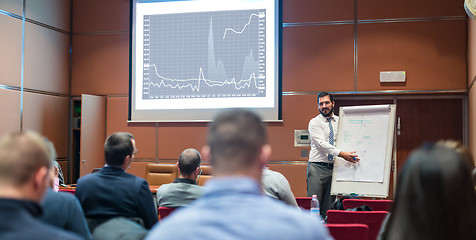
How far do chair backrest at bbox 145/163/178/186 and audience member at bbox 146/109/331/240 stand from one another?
550 cm

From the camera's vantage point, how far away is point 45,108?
709 cm

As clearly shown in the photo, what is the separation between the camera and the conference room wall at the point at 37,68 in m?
6.40

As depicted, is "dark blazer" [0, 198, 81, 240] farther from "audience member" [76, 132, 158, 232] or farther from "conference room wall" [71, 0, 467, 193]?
"conference room wall" [71, 0, 467, 193]

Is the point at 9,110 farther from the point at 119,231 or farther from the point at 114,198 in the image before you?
the point at 119,231

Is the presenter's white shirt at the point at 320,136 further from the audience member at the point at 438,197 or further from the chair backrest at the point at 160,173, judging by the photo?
the audience member at the point at 438,197

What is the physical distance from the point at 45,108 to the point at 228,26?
3.09 meters

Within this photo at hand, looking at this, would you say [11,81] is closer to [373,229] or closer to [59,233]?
[373,229]

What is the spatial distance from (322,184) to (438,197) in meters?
4.17

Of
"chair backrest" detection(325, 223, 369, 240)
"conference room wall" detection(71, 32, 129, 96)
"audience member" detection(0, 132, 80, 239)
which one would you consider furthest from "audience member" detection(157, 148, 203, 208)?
"conference room wall" detection(71, 32, 129, 96)

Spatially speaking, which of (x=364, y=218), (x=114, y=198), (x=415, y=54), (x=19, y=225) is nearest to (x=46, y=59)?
(x=114, y=198)

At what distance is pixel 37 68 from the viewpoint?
6953 millimetres

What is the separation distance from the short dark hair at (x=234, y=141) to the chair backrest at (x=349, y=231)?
4.81 ft

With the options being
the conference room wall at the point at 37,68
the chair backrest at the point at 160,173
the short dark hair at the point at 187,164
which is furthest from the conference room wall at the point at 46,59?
the short dark hair at the point at 187,164

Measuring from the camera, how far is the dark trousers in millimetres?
5414
